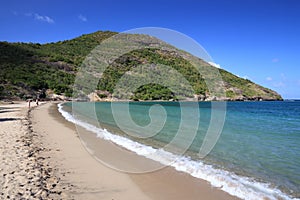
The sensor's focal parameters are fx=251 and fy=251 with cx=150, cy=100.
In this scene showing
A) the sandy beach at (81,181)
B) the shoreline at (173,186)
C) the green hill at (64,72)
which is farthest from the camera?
the green hill at (64,72)

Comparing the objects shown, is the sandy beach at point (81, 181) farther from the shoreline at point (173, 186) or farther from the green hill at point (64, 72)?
the green hill at point (64, 72)

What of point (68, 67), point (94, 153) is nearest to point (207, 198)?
point (94, 153)

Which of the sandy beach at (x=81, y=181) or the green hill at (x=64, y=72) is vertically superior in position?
the green hill at (x=64, y=72)

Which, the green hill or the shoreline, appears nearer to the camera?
the shoreline

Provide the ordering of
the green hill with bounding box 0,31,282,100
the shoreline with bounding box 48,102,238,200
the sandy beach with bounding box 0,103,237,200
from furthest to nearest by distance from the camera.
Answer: the green hill with bounding box 0,31,282,100 < the shoreline with bounding box 48,102,238,200 < the sandy beach with bounding box 0,103,237,200

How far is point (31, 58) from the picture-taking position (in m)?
89.5

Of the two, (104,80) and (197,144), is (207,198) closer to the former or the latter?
(197,144)

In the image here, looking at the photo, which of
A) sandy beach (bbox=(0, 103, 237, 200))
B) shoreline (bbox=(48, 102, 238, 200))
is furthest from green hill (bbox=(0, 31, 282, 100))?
shoreline (bbox=(48, 102, 238, 200))

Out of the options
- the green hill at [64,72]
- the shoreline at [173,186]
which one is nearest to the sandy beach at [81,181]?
the shoreline at [173,186]

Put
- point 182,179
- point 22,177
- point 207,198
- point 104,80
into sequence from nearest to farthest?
point 207,198 → point 22,177 → point 182,179 → point 104,80

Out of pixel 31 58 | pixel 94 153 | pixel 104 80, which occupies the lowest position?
pixel 94 153

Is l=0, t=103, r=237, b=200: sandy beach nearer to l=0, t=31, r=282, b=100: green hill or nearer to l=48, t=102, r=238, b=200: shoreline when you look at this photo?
l=48, t=102, r=238, b=200: shoreline

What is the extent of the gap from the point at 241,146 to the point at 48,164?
8.65 m

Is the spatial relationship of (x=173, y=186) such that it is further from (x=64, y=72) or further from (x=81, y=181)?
(x=64, y=72)
